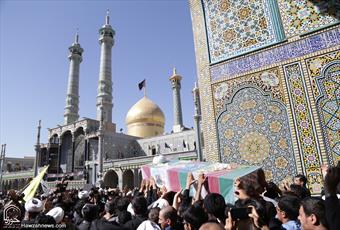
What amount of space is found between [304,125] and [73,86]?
29.8 metres

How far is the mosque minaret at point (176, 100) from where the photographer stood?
2617cm

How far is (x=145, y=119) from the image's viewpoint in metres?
29.6

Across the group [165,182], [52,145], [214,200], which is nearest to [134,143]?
[52,145]

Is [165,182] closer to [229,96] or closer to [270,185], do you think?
[270,185]

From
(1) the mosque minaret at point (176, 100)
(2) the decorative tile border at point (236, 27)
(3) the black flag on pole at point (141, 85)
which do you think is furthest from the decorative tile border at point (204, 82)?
(3) the black flag on pole at point (141, 85)

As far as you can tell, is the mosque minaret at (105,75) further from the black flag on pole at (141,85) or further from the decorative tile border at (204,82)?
the decorative tile border at (204,82)

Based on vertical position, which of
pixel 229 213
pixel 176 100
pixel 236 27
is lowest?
pixel 229 213

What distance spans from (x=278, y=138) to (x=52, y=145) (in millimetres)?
28348

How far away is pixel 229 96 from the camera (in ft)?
17.9

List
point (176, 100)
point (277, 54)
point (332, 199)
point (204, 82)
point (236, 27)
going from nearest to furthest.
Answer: point (332, 199) < point (277, 54) < point (236, 27) < point (204, 82) < point (176, 100)

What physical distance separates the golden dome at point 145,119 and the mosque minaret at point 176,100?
4320 mm

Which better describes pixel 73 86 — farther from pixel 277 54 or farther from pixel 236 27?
pixel 277 54

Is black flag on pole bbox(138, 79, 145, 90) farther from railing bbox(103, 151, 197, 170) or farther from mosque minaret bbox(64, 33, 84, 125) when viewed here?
railing bbox(103, 151, 197, 170)

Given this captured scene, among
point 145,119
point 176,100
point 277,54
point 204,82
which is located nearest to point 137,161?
point 176,100
